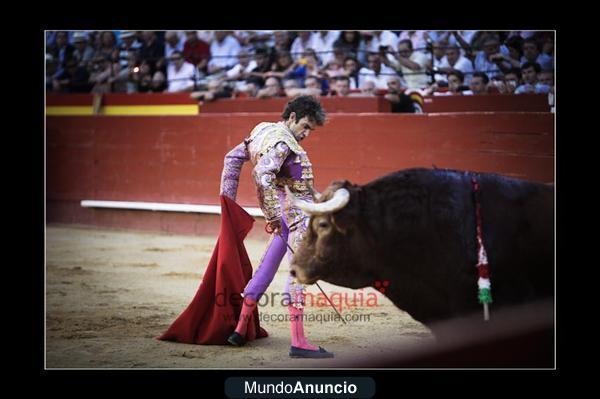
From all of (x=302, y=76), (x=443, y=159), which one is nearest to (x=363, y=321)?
(x=443, y=159)

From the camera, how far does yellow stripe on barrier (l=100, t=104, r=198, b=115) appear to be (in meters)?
8.14

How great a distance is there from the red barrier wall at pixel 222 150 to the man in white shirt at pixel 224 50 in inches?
18.0

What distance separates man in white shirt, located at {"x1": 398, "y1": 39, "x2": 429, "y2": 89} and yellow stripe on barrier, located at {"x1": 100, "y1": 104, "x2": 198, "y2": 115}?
→ 2.19m

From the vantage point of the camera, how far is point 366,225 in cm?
320

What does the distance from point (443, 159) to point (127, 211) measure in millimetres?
3307

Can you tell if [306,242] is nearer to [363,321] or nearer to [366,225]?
[366,225]

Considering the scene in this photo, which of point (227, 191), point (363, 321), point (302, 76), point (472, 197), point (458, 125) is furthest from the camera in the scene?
point (302, 76)

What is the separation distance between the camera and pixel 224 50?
7.59 meters

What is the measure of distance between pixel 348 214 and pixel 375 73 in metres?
3.90

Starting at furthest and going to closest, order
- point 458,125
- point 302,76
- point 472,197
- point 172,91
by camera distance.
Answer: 1. point 172,91
2. point 302,76
3. point 458,125
4. point 472,197

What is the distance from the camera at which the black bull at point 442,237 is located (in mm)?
3121

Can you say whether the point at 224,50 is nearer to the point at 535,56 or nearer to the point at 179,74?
the point at 179,74

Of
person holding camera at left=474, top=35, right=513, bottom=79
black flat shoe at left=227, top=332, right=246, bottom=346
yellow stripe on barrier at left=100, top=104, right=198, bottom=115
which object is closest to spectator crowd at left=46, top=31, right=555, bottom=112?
person holding camera at left=474, top=35, right=513, bottom=79

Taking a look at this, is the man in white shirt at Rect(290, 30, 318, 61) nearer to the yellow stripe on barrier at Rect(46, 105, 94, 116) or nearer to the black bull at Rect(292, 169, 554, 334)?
the yellow stripe on barrier at Rect(46, 105, 94, 116)
